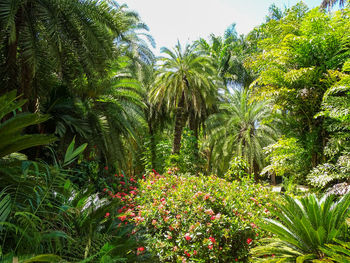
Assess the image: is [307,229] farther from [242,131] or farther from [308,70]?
[242,131]

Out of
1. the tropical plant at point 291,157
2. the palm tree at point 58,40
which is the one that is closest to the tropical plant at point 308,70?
the tropical plant at point 291,157

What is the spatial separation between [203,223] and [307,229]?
1.62m

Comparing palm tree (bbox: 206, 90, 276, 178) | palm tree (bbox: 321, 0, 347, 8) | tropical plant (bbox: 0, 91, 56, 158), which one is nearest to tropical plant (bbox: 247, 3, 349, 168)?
palm tree (bbox: 206, 90, 276, 178)

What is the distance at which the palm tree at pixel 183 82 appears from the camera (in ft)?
40.1

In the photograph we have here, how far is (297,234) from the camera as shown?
3736mm

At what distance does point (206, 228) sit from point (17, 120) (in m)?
3.16

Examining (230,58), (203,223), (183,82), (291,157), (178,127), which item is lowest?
(203,223)

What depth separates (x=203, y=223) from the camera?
14.8 ft

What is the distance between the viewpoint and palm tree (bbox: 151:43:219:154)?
481 inches

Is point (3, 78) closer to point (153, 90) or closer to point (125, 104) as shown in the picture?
point (125, 104)

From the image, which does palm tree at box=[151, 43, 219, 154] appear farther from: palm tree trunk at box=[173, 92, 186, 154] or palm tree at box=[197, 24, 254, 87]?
palm tree at box=[197, 24, 254, 87]

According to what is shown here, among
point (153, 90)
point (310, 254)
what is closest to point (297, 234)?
point (310, 254)

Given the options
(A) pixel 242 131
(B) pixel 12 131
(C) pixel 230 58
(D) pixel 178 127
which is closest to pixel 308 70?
(B) pixel 12 131

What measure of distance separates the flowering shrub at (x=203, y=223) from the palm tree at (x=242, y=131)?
8.34 metres
